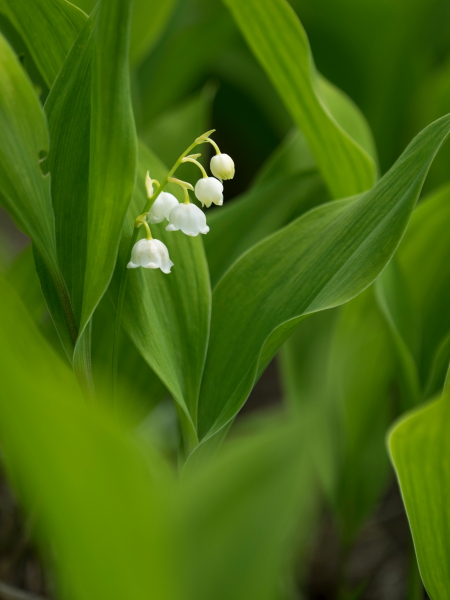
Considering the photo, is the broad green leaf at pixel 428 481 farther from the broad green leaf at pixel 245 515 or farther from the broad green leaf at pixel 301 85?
the broad green leaf at pixel 301 85

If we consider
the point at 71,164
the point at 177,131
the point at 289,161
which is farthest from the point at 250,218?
the point at 71,164

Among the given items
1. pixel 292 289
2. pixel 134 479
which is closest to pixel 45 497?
pixel 134 479

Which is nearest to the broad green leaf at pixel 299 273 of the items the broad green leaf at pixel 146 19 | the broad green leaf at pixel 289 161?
the broad green leaf at pixel 289 161

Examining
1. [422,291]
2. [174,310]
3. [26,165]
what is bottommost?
[422,291]

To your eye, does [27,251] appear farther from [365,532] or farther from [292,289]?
[365,532]

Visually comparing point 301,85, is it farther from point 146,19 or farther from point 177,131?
point 146,19
